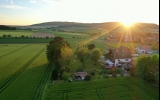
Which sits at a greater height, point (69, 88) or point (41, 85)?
point (41, 85)

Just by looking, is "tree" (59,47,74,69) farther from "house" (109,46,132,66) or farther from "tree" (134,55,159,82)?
"tree" (134,55,159,82)

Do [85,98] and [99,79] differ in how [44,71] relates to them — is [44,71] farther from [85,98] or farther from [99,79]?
[85,98]

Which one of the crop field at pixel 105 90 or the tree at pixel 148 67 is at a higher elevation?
the tree at pixel 148 67

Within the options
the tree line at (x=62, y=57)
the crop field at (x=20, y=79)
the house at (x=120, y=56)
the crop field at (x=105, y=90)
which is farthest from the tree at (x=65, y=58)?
the house at (x=120, y=56)

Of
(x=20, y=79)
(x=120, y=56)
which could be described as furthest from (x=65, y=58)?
(x=120, y=56)

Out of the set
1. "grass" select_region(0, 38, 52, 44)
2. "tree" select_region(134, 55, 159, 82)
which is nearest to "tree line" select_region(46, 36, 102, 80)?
"tree" select_region(134, 55, 159, 82)

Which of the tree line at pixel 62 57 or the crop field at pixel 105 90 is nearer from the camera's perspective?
the crop field at pixel 105 90

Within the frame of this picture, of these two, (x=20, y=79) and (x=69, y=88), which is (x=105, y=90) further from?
(x=20, y=79)

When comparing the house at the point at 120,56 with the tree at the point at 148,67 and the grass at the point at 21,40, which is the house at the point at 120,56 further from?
the grass at the point at 21,40

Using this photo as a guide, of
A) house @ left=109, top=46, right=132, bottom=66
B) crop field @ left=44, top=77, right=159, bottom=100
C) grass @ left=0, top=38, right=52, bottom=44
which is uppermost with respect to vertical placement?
grass @ left=0, top=38, right=52, bottom=44

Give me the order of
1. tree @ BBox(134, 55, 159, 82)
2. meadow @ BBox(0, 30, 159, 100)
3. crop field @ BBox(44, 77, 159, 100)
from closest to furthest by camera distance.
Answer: crop field @ BBox(44, 77, 159, 100)
meadow @ BBox(0, 30, 159, 100)
tree @ BBox(134, 55, 159, 82)
